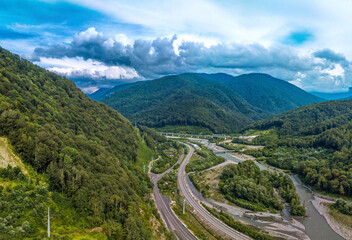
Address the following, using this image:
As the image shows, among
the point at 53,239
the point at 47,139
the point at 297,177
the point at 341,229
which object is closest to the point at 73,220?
the point at 53,239

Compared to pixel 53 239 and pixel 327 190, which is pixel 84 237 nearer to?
pixel 53 239

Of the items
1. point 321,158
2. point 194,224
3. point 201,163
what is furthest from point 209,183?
point 321,158

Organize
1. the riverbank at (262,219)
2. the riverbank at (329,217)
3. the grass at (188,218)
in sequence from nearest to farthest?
the grass at (188,218) < the riverbank at (262,219) < the riverbank at (329,217)

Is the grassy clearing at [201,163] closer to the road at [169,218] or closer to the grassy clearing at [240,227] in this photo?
the road at [169,218]

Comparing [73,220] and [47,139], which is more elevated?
[47,139]

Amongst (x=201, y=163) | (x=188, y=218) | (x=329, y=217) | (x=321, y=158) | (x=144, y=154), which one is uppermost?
(x=321, y=158)

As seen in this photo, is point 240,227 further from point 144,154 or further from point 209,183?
point 144,154

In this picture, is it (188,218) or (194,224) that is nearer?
(194,224)

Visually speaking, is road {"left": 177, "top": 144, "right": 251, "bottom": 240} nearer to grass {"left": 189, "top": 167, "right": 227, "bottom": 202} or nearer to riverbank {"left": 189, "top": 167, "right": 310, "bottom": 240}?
riverbank {"left": 189, "top": 167, "right": 310, "bottom": 240}


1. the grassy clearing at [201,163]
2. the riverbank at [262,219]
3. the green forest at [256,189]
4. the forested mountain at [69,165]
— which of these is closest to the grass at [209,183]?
the riverbank at [262,219]

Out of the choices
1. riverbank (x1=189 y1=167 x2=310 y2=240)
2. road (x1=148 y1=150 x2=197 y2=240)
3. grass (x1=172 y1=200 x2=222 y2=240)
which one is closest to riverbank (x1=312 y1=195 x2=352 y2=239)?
riverbank (x1=189 y1=167 x2=310 y2=240)

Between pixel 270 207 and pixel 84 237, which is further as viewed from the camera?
pixel 270 207
